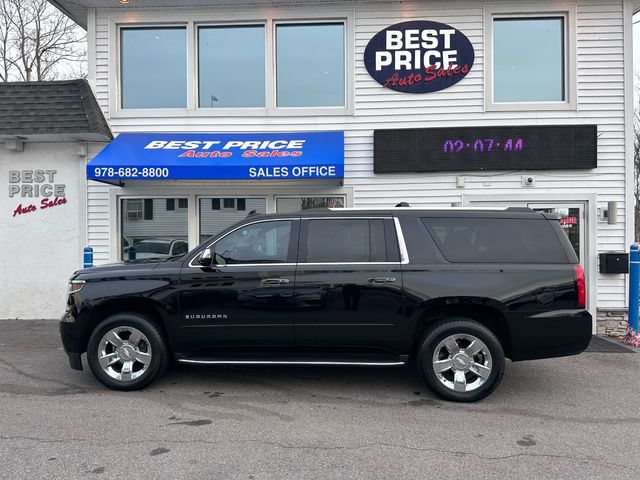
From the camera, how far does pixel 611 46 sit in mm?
8734

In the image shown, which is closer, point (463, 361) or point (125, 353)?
point (463, 361)

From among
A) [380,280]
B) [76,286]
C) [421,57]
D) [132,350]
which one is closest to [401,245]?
[380,280]

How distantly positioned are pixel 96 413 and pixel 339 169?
15.6ft

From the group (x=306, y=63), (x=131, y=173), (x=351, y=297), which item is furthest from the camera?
(x=306, y=63)

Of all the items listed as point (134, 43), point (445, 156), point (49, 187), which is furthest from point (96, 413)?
point (134, 43)

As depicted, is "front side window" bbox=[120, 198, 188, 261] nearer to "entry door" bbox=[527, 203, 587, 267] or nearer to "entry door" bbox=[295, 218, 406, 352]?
"entry door" bbox=[295, 218, 406, 352]

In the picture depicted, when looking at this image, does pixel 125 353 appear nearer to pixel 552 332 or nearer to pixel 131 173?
pixel 131 173

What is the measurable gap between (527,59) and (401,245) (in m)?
5.85

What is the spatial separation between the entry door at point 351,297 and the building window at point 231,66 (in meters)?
5.06

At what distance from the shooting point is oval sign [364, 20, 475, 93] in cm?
888

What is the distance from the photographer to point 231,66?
369 inches

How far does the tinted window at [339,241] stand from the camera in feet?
17.0

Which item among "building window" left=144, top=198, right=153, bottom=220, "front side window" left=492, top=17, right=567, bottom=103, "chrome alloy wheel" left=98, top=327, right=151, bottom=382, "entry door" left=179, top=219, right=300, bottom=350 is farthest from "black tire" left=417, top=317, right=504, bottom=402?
"building window" left=144, top=198, right=153, bottom=220

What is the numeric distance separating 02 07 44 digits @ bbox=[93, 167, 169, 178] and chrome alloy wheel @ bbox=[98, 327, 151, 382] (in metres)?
3.32
